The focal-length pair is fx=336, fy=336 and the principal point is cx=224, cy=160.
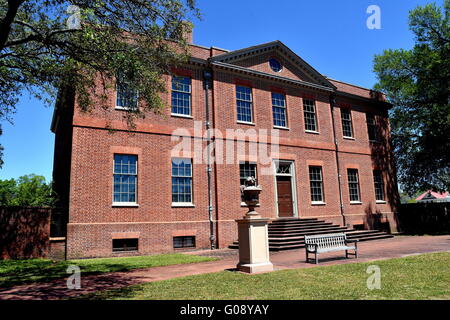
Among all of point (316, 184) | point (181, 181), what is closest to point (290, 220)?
point (316, 184)

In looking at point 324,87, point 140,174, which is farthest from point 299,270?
point 324,87

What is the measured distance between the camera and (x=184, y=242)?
574 inches

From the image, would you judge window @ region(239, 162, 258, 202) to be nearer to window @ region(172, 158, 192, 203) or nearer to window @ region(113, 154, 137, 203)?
window @ region(172, 158, 192, 203)

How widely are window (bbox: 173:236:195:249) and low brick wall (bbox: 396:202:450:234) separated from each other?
1556 centimetres

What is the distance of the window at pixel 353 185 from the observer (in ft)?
67.7

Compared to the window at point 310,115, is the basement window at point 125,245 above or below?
below

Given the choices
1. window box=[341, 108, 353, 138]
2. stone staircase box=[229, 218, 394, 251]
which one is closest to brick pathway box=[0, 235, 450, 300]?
stone staircase box=[229, 218, 394, 251]

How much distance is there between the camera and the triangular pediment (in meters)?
17.3

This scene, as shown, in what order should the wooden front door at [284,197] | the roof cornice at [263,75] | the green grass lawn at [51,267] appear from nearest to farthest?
the green grass lawn at [51,267]
the roof cornice at [263,75]
the wooden front door at [284,197]

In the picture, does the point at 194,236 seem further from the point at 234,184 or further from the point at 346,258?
the point at 346,258

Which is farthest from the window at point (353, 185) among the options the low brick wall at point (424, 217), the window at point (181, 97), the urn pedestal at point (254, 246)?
the urn pedestal at point (254, 246)

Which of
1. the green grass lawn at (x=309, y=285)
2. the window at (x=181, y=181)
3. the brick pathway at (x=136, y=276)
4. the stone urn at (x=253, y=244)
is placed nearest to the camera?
the green grass lawn at (x=309, y=285)

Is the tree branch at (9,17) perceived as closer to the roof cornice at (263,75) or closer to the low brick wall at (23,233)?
the low brick wall at (23,233)

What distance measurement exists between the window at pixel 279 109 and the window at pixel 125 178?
820 centimetres
